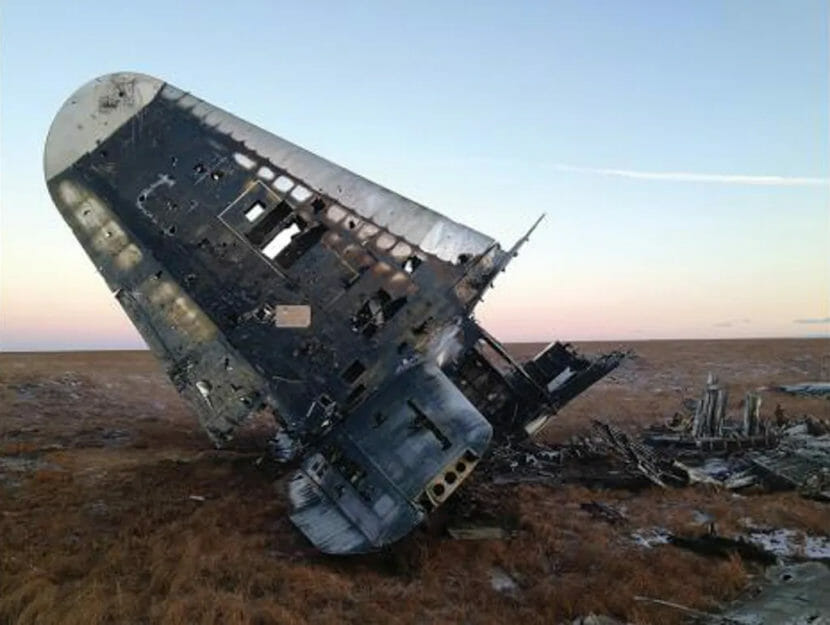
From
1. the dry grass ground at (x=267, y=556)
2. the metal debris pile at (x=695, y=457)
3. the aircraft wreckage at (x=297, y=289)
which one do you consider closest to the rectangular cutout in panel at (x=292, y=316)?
the aircraft wreckage at (x=297, y=289)

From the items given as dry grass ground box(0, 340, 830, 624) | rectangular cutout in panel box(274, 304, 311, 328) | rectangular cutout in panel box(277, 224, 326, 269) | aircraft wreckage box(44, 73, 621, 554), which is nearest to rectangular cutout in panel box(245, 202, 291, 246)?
aircraft wreckage box(44, 73, 621, 554)

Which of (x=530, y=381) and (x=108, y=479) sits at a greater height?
(x=530, y=381)

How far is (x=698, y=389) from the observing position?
35.6 metres

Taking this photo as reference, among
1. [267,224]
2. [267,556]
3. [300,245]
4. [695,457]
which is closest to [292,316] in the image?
[300,245]

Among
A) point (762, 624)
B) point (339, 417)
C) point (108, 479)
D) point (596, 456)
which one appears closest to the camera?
point (762, 624)

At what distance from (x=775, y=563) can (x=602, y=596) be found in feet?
11.3

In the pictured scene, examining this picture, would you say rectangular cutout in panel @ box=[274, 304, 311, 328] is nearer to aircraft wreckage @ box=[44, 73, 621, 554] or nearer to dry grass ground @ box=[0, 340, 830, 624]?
aircraft wreckage @ box=[44, 73, 621, 554]

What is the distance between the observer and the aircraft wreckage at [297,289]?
10.9m

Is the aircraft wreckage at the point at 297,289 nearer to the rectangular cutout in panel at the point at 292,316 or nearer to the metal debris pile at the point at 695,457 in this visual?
the rectangular cutout in panel at the point at 292,316

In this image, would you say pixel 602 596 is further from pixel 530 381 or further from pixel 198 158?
pixel 198 158

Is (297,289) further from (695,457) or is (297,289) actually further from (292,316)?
(695,457)

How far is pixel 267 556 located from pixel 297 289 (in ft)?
16.4

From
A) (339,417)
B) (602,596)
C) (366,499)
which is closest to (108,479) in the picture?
(339,417)

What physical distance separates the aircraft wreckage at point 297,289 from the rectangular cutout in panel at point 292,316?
3 centimetres
